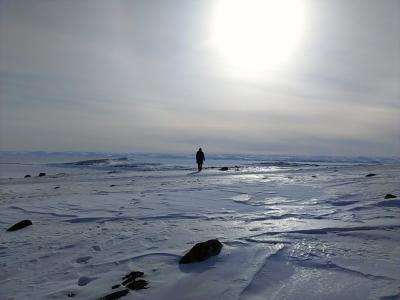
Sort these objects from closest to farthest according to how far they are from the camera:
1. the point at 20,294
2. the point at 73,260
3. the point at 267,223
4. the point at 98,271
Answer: the point at 20,294
the point at 98,271
the point at 73,260
the point at 267,223

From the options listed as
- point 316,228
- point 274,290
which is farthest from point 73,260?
point 316,228

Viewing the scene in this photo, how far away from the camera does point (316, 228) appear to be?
21.5 ft

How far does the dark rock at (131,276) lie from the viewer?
14.7ft

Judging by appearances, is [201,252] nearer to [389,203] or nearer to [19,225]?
[19,225]

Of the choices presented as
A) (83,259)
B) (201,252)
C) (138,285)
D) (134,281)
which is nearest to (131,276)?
(134,281)

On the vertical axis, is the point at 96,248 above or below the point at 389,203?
below

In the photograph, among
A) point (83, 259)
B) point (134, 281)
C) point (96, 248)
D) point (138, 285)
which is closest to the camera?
point (138, 285)

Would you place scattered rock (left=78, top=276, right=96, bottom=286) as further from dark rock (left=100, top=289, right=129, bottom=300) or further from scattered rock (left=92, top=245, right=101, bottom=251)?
scattered rock (left=92, top=245, right=101, bottom=251)

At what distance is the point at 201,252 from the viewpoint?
5.10m

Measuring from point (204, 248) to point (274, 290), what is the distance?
1.43 m

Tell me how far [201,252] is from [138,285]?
1.13 metres

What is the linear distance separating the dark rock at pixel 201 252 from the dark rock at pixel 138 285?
77 cm

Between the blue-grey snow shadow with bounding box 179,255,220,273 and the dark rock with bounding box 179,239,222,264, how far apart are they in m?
0.07

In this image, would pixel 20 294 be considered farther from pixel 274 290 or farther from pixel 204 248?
pixel 274 290
